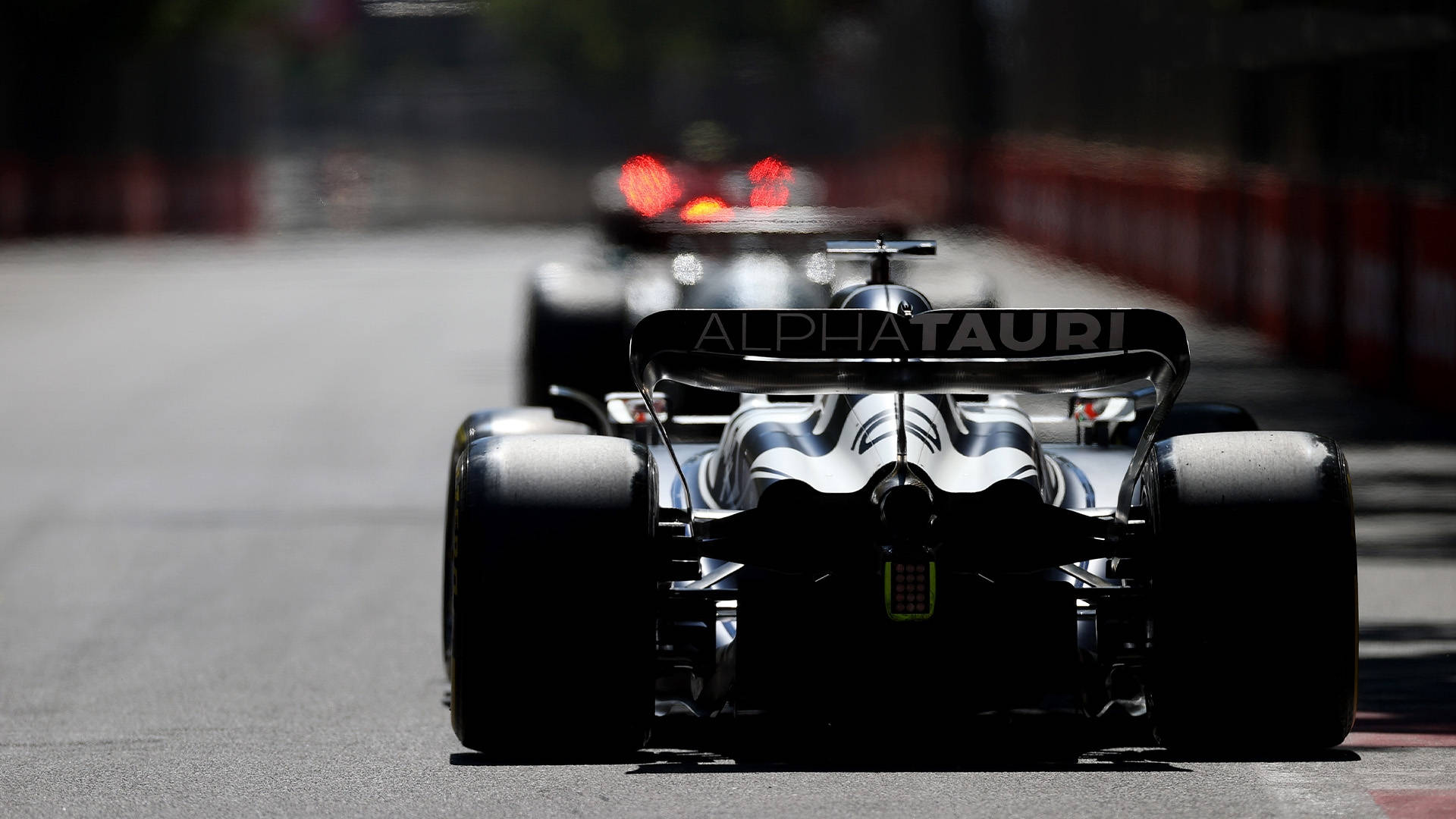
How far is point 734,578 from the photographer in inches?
243

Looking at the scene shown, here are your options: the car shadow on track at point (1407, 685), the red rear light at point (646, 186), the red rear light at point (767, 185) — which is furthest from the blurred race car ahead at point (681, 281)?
the red rear light at point (646, 186)

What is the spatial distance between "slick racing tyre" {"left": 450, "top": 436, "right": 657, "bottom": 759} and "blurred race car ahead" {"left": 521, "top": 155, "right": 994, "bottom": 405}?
15.8ft

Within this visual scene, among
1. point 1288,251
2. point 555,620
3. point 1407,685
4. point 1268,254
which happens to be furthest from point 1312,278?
point 555,620

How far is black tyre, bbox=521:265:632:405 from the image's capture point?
13.4 m

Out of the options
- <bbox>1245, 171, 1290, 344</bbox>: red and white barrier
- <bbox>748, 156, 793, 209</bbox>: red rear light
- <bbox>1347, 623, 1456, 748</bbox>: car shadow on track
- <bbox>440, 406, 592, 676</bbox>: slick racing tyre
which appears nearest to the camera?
<bbox>1347, 623, 1456, 748</bbox>: car shadow on track

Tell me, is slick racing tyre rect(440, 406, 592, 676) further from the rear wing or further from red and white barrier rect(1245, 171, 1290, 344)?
red and white barrier rect(1245, 171, 1290, 344)

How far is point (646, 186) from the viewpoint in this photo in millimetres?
28766

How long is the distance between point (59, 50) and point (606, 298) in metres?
35.3

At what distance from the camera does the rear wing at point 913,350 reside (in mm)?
5852

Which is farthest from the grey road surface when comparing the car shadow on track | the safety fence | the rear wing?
the rear wing

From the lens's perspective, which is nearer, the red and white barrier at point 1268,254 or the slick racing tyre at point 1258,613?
the slick racing tyre at point 1258,613

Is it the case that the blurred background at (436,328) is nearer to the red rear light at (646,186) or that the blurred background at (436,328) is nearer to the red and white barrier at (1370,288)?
the red and white barrier at (1370,288)

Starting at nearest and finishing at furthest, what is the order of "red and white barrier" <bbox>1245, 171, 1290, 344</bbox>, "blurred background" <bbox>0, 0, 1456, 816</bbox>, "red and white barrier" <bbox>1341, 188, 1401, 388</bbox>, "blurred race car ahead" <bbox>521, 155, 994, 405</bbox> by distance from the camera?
1. "blurred background" <bbox>0, 0, 1456, 816</bbox>
2. "blurred race car ahead" <bbox>521, 155, 994, 405</bbox>
3. "red and white barrier" <bbox>1341, 188, 1401, 388</bbox>
4. "red and white barrier" <bbox>1245, 171, 1290, 344</bbox>

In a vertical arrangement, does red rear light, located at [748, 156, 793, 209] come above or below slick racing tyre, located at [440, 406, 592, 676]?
below
